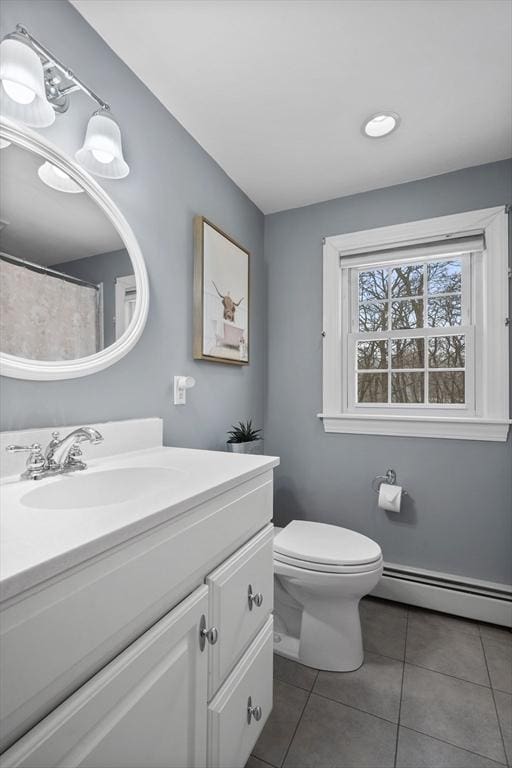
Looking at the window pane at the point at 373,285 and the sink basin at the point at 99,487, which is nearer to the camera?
the sink basin at the point at 99,487

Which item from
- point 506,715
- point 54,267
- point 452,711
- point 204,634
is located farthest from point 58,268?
point 506,715

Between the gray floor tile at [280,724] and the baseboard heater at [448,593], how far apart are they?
83 centimetres

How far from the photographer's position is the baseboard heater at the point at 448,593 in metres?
1.82

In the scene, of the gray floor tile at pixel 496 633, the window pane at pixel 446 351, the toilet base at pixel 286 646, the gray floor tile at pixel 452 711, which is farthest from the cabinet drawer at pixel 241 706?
the window pane at pixel 446 351

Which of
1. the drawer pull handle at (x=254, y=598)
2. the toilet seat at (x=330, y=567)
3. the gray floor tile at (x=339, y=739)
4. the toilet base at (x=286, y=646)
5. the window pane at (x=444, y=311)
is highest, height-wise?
the window pane at (x=444, y=311)

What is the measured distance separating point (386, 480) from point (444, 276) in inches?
46.6

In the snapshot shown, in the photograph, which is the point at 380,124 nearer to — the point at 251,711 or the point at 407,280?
the point at 407,280

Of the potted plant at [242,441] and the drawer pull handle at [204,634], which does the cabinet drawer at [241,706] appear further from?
the potted plant at [242,441]

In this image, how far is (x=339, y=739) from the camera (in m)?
1.22

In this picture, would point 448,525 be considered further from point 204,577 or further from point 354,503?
point 204,577

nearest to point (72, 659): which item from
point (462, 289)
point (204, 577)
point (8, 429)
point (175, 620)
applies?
point (175, 620)

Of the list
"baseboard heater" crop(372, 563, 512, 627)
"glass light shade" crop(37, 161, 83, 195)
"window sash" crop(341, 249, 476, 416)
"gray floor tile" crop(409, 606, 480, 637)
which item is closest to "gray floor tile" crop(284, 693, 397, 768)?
"gray floor tile" crop(409, 606, 480, 637)

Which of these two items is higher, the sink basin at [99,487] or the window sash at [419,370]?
the window sash at [419,370]

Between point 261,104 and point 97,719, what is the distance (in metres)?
1.94
